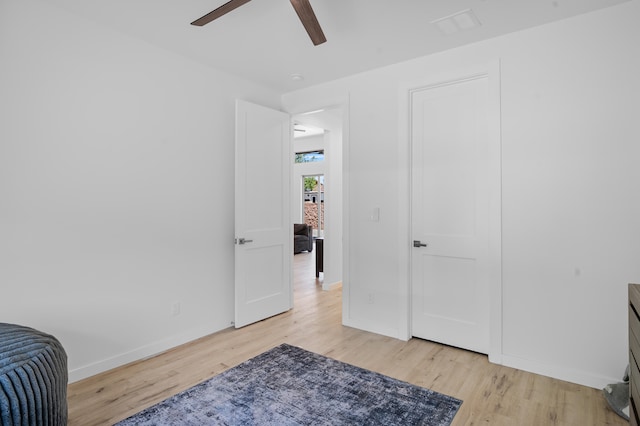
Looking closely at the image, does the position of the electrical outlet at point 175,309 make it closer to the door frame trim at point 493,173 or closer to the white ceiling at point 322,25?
the white ceiling at point 322,25

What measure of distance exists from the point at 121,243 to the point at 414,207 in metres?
2.53

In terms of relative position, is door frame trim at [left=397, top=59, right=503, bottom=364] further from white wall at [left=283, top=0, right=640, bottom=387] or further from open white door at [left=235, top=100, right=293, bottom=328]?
open white door at [left=235, top=100, right=293, bottom=328]

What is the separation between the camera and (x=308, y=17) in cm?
196

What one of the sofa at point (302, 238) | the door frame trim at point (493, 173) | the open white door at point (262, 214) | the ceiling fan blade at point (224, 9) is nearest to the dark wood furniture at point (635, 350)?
the door frame trim at point (493, 173)

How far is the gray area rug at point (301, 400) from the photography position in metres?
2.08

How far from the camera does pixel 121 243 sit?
279cm

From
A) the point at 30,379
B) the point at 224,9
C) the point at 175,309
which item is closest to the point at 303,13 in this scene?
the point at 224,9

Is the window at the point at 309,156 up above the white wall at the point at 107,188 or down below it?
above

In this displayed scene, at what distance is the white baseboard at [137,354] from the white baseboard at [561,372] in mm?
2667

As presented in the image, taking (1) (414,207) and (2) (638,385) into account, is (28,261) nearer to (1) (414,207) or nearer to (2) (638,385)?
(1) (414,207)

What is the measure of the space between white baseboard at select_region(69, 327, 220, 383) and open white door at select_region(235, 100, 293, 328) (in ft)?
1.43

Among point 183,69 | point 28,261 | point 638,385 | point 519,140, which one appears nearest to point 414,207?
point 519,140

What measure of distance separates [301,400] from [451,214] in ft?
6.35

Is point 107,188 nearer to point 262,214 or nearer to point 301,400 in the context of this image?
point 262,214
